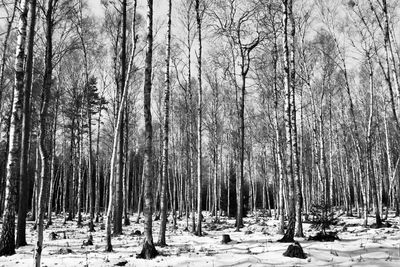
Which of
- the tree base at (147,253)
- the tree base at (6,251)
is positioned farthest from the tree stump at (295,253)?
the tree base at (6,251)

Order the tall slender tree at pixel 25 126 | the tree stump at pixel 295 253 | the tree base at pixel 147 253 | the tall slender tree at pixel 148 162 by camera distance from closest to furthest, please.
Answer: the tree stump at pixel 295 253 → the tree base at pixel 147 253 → the tall slender tree at pixel 148 162 → the tall slender tree at pixel 25 126

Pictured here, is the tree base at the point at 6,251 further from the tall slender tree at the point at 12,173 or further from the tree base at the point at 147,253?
the tree base at the point at 147,253

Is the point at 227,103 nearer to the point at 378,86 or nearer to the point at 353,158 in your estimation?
the point at 378,86

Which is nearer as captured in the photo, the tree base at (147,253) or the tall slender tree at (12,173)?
the tree base at (147,253)

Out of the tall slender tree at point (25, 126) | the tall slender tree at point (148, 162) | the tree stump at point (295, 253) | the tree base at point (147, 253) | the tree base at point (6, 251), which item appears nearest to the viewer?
the tree stump at point (295, 253)

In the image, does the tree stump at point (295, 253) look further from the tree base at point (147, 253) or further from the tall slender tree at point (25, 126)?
the tall slender tree at point (25, 126)

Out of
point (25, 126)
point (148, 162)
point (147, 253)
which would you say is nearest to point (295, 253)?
point (147, 253)

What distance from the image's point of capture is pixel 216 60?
59.8 ft

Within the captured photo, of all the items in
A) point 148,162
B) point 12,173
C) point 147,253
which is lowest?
point 147,253

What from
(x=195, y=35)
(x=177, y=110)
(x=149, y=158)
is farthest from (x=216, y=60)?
(x=149, y=158)

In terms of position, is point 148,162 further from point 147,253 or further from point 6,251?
point 6,251

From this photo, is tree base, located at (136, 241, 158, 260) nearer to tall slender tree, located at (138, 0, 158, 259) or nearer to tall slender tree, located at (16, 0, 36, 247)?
tall slender tree, located at (138, 0, 158, 259)

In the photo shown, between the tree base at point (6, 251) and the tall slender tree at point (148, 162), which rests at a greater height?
the tall slender tree at point (148, 162)

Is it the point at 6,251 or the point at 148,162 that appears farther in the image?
the point at 148,162
